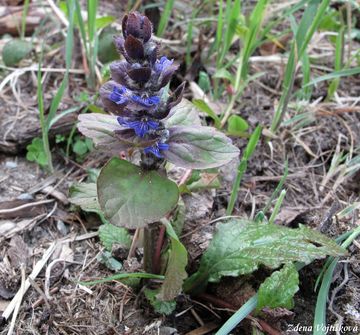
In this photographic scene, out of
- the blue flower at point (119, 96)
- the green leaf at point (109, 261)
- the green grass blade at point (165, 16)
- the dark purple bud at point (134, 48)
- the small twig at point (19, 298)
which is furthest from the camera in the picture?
the green grass blade at point (165, 16)

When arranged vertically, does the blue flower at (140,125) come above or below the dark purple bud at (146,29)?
below

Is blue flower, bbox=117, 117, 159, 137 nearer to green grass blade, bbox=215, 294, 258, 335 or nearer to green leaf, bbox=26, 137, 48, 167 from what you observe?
green grass blade, bbox=215, 294, 258, 335

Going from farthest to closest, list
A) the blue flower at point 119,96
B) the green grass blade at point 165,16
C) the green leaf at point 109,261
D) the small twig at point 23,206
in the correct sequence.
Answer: the green grass blade at point 165,16
the small twig at point 23,206
the green leaf at point 109,261
the blue flower at point 119,96

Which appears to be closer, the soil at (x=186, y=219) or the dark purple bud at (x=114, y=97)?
the dark purple bud at (x=114, y=97)

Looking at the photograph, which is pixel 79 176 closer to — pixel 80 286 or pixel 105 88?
pixel 80 286

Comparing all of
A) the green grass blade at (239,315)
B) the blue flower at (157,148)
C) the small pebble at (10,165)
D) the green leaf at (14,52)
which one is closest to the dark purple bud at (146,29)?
the blue flower at (157,148)

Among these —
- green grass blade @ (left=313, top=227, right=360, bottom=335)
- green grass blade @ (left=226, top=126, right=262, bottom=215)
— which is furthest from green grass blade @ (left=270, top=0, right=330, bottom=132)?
green grass blade @ (left=313, top=227, right=360, bottom=335)

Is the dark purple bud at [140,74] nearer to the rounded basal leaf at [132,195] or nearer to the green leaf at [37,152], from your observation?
the rounded basal leaf at [132,195]

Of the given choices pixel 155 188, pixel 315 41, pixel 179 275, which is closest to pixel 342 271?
pixel 179 275
